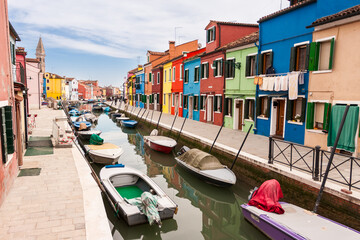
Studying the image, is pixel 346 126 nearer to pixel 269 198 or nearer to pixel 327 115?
pixel 327 115

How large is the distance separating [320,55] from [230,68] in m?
7.14

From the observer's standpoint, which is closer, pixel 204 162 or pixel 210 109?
pixel 204 162

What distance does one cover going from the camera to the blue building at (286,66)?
11586 millimetres

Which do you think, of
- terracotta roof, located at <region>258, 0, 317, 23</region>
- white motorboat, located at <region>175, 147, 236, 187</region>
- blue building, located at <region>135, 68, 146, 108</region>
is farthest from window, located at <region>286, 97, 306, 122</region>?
blue building, located at <region>135, 68, 146, 108</region>

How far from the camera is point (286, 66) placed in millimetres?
12953

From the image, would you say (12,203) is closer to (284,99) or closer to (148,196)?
(148,196)

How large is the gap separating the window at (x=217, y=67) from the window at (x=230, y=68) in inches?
34.5

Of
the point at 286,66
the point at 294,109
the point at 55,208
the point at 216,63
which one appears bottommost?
the point at 55,208

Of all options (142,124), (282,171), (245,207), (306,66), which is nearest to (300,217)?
(245,207)

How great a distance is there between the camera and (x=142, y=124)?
27375 mm

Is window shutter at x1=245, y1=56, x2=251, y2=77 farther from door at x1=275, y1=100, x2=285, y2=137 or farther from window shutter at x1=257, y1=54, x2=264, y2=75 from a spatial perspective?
door at x1=275, y1=100, x2=285, y2=137

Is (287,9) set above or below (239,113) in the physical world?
above

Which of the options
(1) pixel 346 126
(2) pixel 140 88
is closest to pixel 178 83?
(2) pixel 140 88

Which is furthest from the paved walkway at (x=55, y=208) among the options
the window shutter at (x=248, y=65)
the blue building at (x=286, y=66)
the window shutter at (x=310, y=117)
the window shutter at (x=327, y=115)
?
the window shutter at (x=248, y=65)
